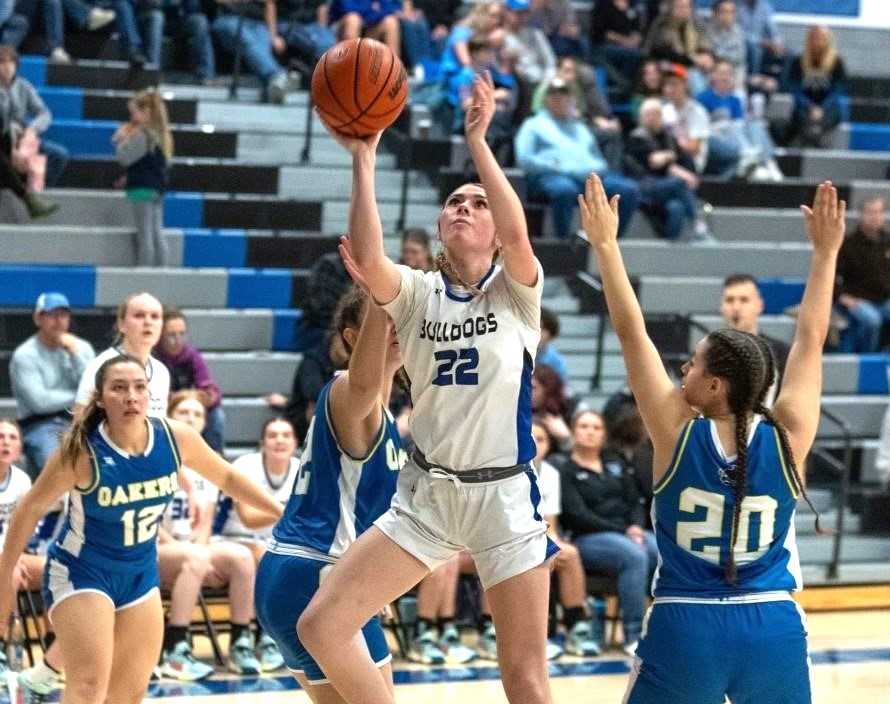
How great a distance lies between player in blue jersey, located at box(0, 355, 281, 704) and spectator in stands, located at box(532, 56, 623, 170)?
23.1 ft

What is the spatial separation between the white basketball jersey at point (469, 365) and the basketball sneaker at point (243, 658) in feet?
12.3

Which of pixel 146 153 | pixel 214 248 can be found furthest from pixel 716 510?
pixel 214 248

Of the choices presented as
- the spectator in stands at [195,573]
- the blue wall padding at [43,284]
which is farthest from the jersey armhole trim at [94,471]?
the blue wall padding at [43,284]

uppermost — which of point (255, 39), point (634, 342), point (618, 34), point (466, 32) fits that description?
point (618, 34)

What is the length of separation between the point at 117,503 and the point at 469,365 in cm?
159

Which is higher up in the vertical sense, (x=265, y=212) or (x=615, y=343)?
(x=265, y=212)

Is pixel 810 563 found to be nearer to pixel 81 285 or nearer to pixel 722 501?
pixel 81 285

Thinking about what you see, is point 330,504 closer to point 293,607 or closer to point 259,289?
point 293,607

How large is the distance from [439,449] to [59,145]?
7.09m

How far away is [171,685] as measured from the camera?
795 centimetres

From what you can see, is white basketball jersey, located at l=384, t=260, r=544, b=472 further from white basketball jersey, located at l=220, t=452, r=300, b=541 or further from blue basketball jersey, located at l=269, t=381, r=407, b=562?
white basketball jersey, located at l=220, t=452, r=300, b=541

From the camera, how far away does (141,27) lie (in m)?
12.2

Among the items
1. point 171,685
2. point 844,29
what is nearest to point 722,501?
point 171,685

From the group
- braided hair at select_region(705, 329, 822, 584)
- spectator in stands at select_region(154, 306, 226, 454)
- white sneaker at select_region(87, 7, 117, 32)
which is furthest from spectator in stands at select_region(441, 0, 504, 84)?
braided hair at select_region(705, 329, 822, 584)
